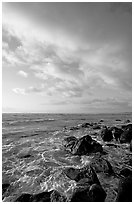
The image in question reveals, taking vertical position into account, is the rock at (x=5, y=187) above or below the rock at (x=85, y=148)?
below

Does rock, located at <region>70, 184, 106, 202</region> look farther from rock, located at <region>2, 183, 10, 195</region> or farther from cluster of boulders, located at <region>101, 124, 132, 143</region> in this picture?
cluster of boulders, located at <region>101, 124, 132, 143</region>

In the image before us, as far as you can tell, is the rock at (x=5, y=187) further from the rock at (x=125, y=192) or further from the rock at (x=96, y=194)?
the rock at (x=125, y=192)

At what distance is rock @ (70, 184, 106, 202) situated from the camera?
5407 mm

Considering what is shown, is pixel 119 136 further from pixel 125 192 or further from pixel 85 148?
pixel 125 192

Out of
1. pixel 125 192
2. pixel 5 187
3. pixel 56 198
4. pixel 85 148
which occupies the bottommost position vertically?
pixel 5 187

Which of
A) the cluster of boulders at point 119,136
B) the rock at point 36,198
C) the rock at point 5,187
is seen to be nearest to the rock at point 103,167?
the rock at point 36,198

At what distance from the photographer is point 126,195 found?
530cm

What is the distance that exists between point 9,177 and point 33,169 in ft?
5.34

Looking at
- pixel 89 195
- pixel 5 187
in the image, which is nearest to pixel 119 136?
pixel 89 195

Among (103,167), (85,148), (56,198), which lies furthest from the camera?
(85,148)

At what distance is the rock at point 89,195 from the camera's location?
213 inches

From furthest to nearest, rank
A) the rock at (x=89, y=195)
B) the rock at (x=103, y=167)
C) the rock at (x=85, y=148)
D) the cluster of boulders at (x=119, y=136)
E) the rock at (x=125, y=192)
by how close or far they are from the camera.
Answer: the cluster of boulders at (x=119, y=136) < the rock at (x=85, y=148) < the rock at (x=103, y=167) < the rock at (x=89, y=195) < the rock at (x=125, y=192)

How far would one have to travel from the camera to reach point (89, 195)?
5434 mm

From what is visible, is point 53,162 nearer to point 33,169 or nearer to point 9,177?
point 33,169
